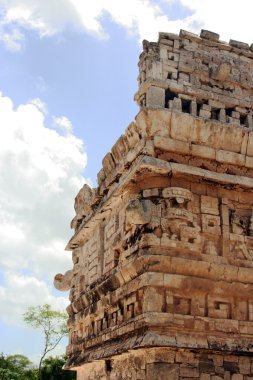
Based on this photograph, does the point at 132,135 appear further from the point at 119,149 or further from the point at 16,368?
the point at 16,368

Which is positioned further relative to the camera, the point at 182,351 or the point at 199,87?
the point at 199,87

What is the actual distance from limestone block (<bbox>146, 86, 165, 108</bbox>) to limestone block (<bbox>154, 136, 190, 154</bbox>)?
0.76 m

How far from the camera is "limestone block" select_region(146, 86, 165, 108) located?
8952 mm

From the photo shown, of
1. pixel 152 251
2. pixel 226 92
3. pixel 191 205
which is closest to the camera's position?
pixel 152 251

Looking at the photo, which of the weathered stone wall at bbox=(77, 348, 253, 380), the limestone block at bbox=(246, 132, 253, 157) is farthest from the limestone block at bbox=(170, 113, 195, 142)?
the weathered stone wall at bbox=(77, 348, 253, 380)

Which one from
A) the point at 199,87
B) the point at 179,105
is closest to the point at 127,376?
the point at 179,105

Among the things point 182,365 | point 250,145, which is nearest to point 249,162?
point 250,145

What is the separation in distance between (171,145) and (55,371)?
22.6 meters

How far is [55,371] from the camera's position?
27672 millimetres

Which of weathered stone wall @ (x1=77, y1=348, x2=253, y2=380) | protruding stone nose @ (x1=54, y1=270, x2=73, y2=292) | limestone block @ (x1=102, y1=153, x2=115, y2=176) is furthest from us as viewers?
protruding stone nose @ (x1=54, y1=270, x2=73, y2=292)

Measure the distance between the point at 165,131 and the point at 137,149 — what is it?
578 millimetres

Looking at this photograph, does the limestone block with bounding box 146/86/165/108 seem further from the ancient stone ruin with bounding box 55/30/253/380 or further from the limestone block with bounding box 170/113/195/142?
the limestone block with bounding box 170/113/195/142

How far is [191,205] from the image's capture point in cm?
840

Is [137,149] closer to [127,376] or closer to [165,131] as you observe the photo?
[165,131]
